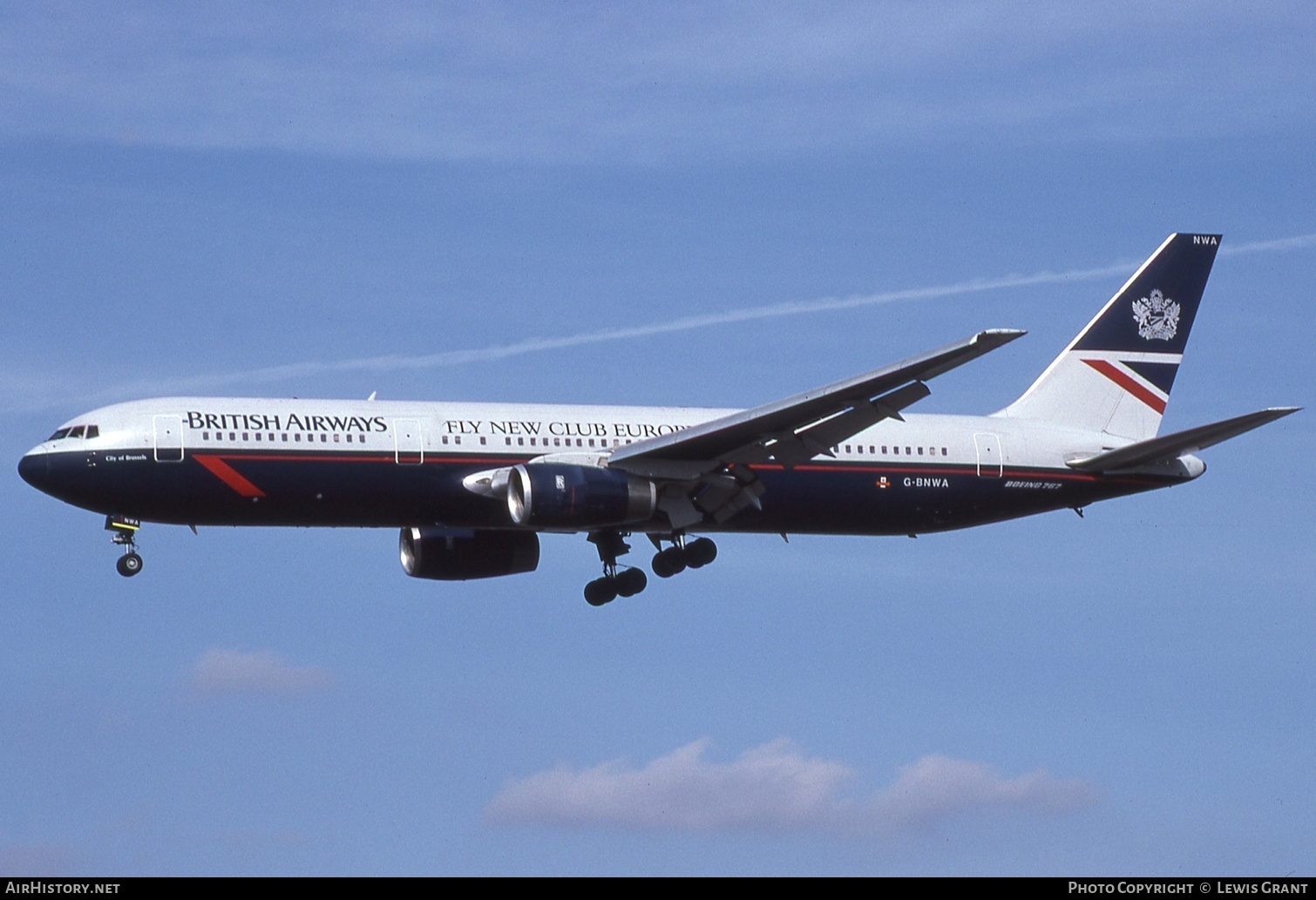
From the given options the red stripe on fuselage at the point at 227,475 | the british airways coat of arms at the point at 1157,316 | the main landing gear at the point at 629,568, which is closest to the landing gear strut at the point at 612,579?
the main landing gear at the point at 629,568

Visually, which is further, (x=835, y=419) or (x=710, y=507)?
(x=710, y=507)

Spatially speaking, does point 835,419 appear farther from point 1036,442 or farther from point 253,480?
point 253,480

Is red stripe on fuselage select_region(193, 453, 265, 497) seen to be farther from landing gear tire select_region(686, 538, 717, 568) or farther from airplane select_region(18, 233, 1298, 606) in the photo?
landing gear tire select_region(686, 538, 717, 568)

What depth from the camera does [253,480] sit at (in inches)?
1817

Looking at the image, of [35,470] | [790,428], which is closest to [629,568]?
[790,428]

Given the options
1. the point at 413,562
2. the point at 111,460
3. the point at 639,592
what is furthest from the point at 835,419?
the point at 111,460

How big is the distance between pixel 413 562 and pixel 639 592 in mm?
6120

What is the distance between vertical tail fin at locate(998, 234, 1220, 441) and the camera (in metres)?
55.9

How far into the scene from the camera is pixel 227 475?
151 ft

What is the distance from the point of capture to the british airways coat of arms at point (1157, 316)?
57.2 meters

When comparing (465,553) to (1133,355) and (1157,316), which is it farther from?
(1157,316)

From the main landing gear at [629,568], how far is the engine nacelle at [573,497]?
3.07 metres

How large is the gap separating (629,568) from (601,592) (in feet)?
3.15
